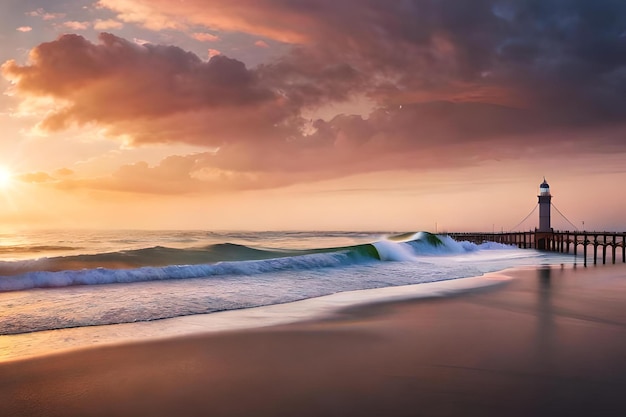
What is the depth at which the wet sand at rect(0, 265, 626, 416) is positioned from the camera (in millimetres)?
4875

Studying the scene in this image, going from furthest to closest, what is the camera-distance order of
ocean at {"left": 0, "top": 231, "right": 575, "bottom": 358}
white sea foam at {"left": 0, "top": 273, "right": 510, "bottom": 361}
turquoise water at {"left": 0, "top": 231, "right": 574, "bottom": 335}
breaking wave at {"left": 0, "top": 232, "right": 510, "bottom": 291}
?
breaking wave at {"left": 0, "top": 232, "right": 510, "bottom": 291} → turquoise water at {"left": 0, "top": 231, "right": 574, "bottom": 335} → ocean at {"left": 0, "top": 231, "right": 575, "bottom": 358} → white sea foam at {"left": 0, "top": 273, "right": 510, "bottom": 361}

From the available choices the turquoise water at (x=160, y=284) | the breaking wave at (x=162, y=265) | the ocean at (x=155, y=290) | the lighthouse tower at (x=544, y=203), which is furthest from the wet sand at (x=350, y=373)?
the lighthouse tower at (x=544, y=203)

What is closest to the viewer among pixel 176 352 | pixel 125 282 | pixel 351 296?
pixel 176 352

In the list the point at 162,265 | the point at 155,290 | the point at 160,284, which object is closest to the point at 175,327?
the point at 155,290

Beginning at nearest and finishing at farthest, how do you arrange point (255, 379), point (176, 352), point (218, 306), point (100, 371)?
point (255, 379), point (100, 371), point (176, 352), point (218, 306)

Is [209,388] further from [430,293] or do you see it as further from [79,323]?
[430,293]

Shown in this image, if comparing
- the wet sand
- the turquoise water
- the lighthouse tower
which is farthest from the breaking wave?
the lighthouse tower

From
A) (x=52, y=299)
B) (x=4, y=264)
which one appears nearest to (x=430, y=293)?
(x=52, y=299)

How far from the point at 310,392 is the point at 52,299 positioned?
10000 mm

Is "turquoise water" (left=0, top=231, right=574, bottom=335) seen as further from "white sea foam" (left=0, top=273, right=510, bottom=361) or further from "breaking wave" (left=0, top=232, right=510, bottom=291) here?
"white sea foam" (left=0, top=273, right=510, bottom=361)

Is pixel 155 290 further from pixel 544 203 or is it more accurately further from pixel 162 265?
pixel 544 203

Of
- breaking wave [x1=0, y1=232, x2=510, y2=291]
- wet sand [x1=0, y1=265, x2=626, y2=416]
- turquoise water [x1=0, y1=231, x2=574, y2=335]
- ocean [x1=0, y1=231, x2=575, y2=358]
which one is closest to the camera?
wet sand [x1=0, y1=265, x2=626, y2=416]

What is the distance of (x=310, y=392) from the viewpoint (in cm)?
530

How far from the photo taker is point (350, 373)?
6.04 m
